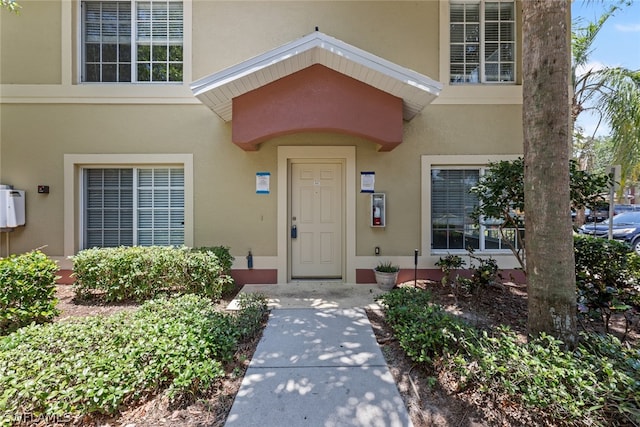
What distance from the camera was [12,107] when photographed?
6031 millimetres

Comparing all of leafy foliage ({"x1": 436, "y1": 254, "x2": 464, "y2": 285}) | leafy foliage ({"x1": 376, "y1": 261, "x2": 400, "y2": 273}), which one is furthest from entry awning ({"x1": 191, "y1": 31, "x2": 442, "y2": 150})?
leafy foliage ({"x1": 376, "y1": 261, "x2": 400, "y2": 273})

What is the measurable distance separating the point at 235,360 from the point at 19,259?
347 centimetres

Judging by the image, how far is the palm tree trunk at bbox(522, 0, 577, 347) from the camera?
114 inches

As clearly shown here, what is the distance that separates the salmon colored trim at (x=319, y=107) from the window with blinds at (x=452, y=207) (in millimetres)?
1897

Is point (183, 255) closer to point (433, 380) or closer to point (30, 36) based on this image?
point (433, 380)

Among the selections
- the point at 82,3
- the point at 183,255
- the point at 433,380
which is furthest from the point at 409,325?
the point at 82,3

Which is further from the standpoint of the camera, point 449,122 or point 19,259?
point 449,122

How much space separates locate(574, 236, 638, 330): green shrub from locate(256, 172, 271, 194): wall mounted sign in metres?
5.22

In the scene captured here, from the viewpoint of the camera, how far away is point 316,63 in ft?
16.1

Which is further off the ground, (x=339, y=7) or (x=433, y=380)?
(x=339, y=7)

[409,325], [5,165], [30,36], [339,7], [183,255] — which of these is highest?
[339,7]

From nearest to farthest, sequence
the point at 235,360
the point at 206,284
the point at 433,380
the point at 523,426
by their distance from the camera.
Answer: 1. the point at 523,426
2. the point at 433,380
3. the point at 235,360
4. the point at 206,284

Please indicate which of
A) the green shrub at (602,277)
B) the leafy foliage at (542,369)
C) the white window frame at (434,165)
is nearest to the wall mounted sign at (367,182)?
the white window frame at (434,165)

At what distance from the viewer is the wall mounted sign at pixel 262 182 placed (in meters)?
6.05
